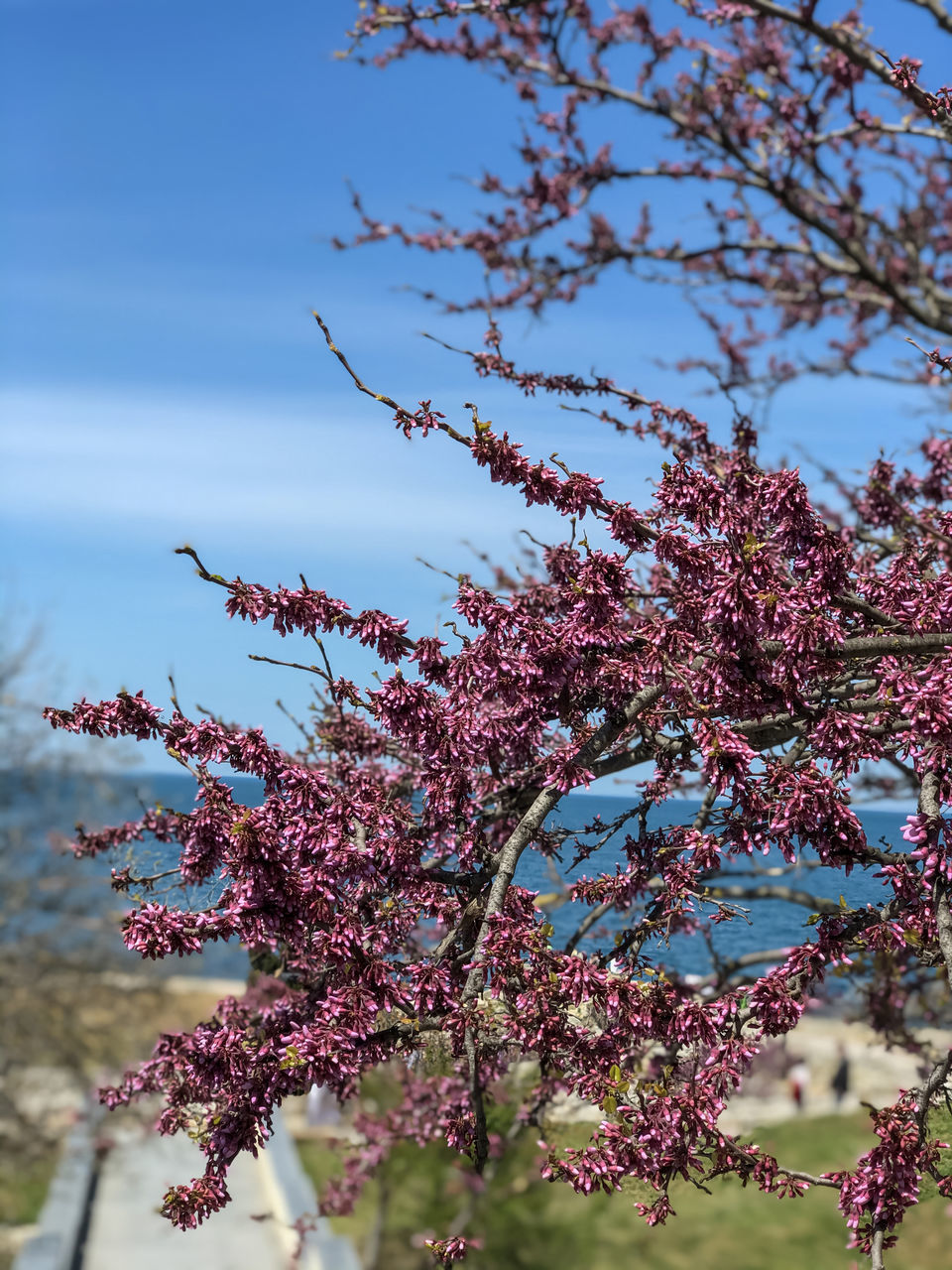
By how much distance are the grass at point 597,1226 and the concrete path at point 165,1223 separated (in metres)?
6.47

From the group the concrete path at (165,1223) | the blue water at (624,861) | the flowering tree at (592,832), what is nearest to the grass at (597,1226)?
the blue water at (624,861)

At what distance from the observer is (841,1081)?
20.0 metres

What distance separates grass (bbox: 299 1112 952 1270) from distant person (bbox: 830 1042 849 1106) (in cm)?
671

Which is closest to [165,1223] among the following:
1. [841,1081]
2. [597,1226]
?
[841,1081]

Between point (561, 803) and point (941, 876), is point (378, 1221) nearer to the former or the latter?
point (561, 803)

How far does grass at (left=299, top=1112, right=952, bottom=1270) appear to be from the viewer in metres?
9.06

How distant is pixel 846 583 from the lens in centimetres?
345

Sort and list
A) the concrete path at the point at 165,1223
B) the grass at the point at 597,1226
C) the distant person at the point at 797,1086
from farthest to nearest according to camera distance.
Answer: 1. the distant person at the point at 797,1086
2. the concrete path at the point at 165,1223
3. the grass at the point at 597,1226

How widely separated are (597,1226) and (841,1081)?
1195 centimetres

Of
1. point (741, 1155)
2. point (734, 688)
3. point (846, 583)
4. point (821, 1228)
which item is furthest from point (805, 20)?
point (821, 1228)

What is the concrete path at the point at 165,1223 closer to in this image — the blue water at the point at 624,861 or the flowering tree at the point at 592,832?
the blue water at the point at 624,861

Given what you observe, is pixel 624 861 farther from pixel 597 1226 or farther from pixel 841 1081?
pixel 841 1081

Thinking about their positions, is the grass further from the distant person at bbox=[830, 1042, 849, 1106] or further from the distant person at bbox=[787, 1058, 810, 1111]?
the distant person at bbox=[830, 1042, 849, 1106]

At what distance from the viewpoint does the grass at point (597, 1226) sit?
906 cm
